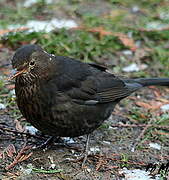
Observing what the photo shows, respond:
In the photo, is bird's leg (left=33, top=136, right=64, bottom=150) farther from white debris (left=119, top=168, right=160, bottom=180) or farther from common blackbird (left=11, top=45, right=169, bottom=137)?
white debris (left=119, top=168, right=160, bottom=180)

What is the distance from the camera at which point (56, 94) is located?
4.73 metres

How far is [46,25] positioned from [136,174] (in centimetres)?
329

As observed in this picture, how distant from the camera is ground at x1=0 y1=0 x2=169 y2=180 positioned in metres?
4.71

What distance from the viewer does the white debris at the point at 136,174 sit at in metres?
4.57

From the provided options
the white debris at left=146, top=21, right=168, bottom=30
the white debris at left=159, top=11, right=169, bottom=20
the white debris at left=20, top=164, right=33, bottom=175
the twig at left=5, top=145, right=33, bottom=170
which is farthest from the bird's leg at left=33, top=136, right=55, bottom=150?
the white debris at left=159, top=11, right=169, bottom=20

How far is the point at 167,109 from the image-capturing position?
614 centimetres

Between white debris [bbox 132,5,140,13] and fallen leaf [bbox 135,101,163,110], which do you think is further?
white debris [bbox 132,5,140,13]

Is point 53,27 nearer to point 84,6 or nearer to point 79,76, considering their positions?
point 84,6

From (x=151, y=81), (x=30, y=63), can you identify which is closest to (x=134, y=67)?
(x=151, y=81)

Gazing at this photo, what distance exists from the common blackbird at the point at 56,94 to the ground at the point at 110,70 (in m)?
0.33

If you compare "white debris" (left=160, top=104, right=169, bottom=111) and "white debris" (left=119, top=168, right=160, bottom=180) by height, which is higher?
"white debris" (left=119, top=168, right=160, bottom=180)

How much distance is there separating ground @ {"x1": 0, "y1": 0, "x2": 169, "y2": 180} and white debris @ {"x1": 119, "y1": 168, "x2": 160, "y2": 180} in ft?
0.16

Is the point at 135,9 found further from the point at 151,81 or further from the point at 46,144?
the point at 46,144

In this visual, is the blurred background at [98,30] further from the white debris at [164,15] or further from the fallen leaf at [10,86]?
the fallen leaf at [10,86]
